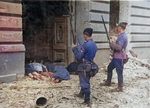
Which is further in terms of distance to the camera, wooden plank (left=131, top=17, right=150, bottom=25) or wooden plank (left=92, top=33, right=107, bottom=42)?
wooden plank (left=131, top=17, right=150, bottom=25)

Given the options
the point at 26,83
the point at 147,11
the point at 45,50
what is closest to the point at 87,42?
the point at 26,83

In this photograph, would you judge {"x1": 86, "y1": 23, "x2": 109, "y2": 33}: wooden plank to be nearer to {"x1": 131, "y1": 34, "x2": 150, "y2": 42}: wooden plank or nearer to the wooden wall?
{"x1": 131, "y1": 34, "x2": 150, "y2": 42}: wooden plank

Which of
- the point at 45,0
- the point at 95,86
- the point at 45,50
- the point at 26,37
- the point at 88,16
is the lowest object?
the point at 95,86

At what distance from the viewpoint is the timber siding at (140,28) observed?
8.85 meters

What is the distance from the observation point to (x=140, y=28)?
9156 millimetres

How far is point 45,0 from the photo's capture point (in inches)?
335

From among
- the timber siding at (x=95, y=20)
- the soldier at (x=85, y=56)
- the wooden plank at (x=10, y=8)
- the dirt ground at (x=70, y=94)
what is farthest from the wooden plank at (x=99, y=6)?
the soldier at (x=85, y=56)

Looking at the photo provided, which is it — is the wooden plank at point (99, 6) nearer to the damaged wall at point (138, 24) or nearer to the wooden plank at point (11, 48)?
the damaged wall at point (138, 24)

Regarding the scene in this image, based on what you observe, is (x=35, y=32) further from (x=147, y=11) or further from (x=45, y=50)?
(x=147, y=11)

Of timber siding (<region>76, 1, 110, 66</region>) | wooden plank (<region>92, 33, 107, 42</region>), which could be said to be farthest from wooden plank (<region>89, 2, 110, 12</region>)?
wooden plank (<region>92, 33, 107, 42</region>)

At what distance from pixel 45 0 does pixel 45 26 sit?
1.09m

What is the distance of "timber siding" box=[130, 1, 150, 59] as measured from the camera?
885cm

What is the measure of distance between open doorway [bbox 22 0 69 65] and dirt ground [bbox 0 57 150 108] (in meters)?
2.26

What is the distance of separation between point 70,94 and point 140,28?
594 centimetres
